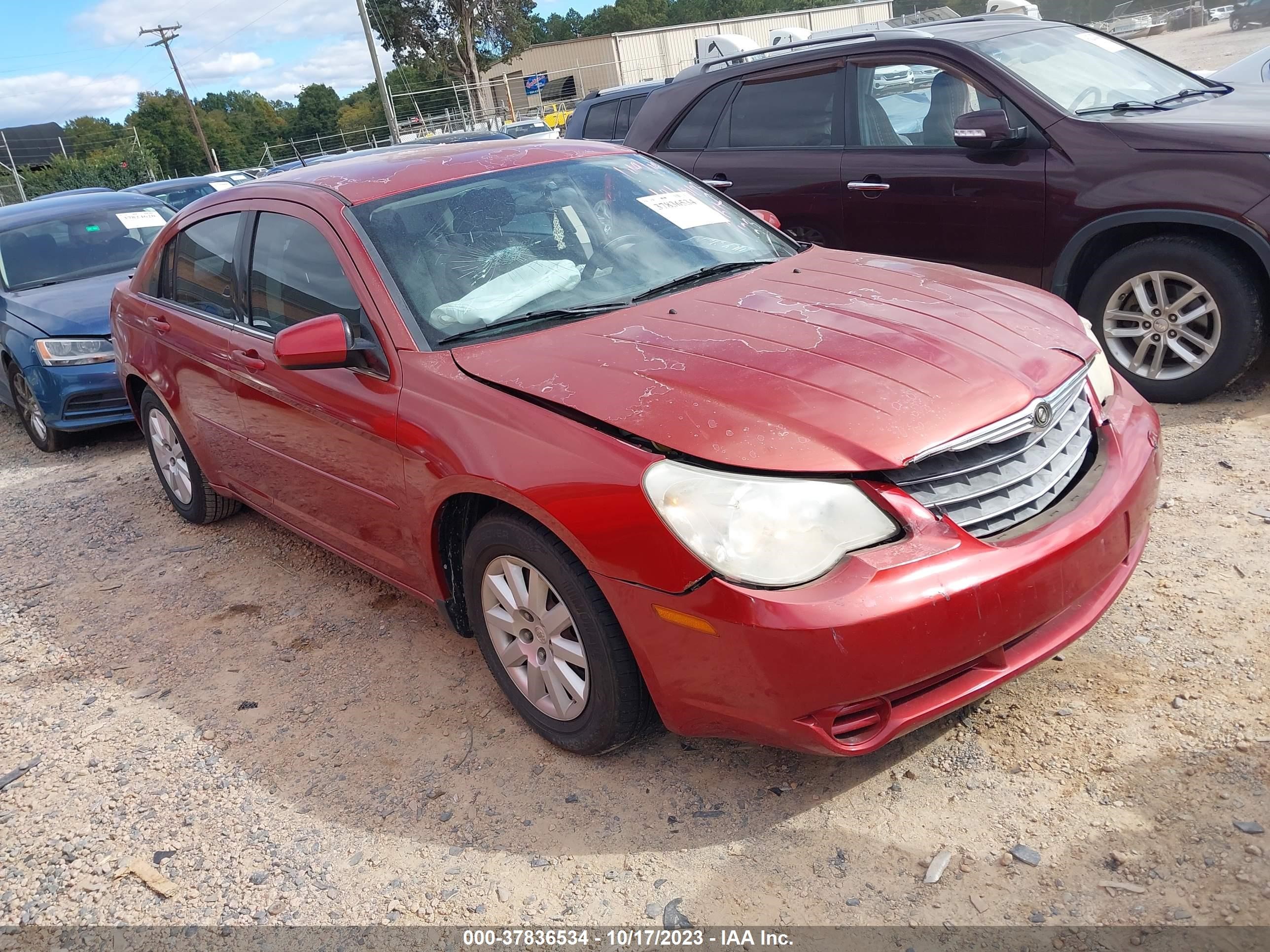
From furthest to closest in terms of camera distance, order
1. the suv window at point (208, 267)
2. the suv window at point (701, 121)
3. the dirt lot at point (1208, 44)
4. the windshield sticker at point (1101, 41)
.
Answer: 1. the dirt lot at point (1208, 44)
2. the suv window at point (701, 121)
3. the windshield sticker at point (1101, 41)
4. the suv window at point (208, 267)

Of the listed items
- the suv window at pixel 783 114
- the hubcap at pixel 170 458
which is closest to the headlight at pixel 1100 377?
the suv window at pixel 783 114

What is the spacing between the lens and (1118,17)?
48344 mm

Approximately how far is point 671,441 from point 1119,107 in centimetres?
396

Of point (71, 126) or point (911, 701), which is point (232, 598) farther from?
point (71, 126)

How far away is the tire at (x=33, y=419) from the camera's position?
23.8 feet

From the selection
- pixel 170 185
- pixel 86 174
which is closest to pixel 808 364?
pixel 170 185

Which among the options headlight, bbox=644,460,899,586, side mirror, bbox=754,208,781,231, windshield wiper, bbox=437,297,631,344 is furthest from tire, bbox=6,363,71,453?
headlight, bbox=644,460,899,586

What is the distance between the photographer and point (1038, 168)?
4.95m

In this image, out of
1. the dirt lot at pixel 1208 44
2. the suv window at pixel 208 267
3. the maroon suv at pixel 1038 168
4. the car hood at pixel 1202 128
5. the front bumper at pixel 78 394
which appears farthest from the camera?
the dirt lot at pixel 1208 44

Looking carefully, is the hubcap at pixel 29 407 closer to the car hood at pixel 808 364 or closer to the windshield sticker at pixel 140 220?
the windshield sticker at pixel 140 220

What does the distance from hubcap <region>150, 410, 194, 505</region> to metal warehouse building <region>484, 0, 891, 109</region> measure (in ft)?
160

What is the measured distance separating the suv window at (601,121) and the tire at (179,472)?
520 cm

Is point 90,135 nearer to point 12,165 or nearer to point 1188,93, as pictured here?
point 12,165

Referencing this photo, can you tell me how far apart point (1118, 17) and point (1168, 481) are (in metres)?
53.8
